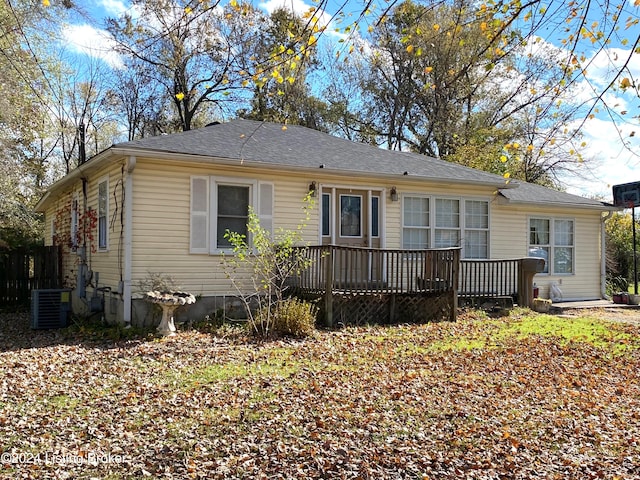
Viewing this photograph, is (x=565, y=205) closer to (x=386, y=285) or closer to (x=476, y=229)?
(x=476, y=229)

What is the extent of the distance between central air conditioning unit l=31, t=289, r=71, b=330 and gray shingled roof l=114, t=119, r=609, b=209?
148 inches

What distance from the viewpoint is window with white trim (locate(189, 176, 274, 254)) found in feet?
33.8

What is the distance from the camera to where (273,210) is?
11016 mm

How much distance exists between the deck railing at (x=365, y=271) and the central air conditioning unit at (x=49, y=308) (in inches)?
189

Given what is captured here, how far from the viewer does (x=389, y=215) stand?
40.1 feet

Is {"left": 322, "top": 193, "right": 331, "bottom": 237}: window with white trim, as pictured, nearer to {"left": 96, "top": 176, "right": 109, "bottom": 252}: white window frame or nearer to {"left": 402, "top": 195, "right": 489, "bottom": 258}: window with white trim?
{"left": 402, "top": 195, "right": 489, "bottom": 258}: window with white trim

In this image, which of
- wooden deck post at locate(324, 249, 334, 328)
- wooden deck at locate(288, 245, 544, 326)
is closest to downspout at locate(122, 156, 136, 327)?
wooden deck at locate(288, 245, 544, 326)

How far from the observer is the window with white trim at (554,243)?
14.6m

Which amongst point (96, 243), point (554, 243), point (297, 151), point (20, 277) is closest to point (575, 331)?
point (554, 243)

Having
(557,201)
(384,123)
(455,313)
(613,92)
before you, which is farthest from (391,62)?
(613,92)

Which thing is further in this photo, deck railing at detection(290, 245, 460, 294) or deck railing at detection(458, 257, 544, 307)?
deck railing at detection(458, 257, 544, 307)

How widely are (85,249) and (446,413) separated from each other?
9681 mm

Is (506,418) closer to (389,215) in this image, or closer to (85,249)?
(389,215)

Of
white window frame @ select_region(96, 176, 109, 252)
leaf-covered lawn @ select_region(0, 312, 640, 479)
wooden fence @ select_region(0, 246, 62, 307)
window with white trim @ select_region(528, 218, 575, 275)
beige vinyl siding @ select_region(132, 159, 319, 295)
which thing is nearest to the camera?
leaf-covered lawn @ select_region(0, 312, 640, 479)
